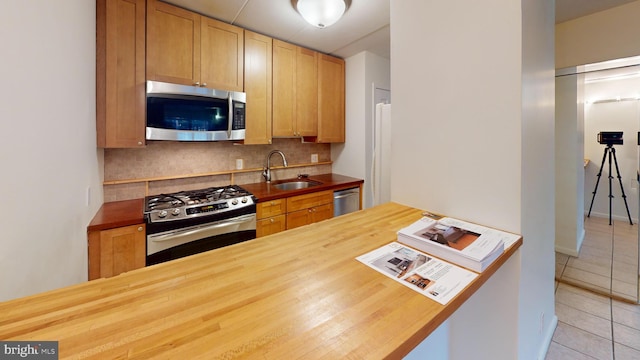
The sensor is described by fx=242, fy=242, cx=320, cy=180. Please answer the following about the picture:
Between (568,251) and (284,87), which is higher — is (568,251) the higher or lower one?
the lower one

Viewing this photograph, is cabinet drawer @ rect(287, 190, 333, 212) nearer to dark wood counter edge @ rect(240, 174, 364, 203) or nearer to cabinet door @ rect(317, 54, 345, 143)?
dark wood counter edge @ rect(240, 174, 364, 203)

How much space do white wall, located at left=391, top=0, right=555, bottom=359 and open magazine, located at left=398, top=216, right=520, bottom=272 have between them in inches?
5.4

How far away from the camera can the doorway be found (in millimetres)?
2300

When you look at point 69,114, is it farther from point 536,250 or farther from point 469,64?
point 536,250

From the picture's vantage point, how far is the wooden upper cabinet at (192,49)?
196cm

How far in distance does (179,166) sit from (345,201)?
183 cm

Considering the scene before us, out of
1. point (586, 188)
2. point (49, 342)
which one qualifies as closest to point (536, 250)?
point (49, 342)

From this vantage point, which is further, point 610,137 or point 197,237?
point 610,137

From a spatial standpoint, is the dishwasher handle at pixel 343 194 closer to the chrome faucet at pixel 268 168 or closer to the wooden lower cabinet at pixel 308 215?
the wooden lower cabinet at pixel 308 215

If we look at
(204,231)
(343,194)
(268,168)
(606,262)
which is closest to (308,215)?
(343,194)

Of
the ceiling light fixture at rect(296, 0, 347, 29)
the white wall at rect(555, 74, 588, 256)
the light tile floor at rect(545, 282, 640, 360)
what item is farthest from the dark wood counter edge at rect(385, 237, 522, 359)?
the white wall at rect(555, 74, 588, 256)

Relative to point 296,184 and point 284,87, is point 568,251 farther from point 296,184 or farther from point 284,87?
point 284,87

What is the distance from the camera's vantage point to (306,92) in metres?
2.93

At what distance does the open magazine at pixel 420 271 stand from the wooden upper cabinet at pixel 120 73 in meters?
2.04
